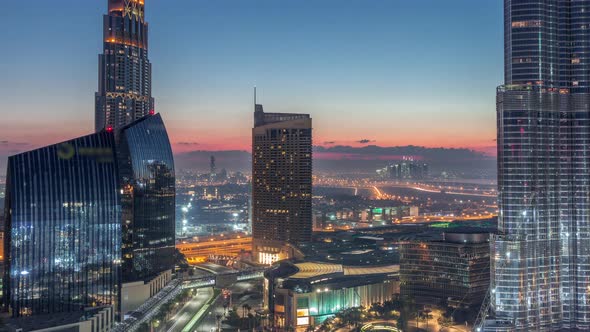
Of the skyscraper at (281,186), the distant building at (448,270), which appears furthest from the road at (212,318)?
the skyscraper at (281,186)

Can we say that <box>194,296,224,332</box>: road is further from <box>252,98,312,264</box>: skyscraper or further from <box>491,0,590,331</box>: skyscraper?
<box>252,98,312,264</box>: skyscraper

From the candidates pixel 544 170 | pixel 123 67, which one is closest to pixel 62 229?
pixel 544 170

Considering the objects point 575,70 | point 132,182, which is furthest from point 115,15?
point 575,70

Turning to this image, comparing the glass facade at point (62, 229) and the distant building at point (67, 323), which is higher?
the glass facade at point (62, 229)

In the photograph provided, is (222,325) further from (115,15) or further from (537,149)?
(115,15)

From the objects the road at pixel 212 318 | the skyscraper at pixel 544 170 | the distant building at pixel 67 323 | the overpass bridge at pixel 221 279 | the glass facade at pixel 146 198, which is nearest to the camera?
the distant building at pixel 67 323

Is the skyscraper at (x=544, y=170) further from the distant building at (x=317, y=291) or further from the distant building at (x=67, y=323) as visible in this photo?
the distant building at (x=67, y=323)

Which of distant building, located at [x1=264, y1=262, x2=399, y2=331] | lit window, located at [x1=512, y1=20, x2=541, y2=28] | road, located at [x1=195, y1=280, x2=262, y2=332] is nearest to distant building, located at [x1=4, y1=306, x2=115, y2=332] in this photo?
road, located at [x1=195, y1=280, x2=262, y2=332]

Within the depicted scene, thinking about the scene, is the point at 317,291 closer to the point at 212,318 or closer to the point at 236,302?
the point at 212,318
